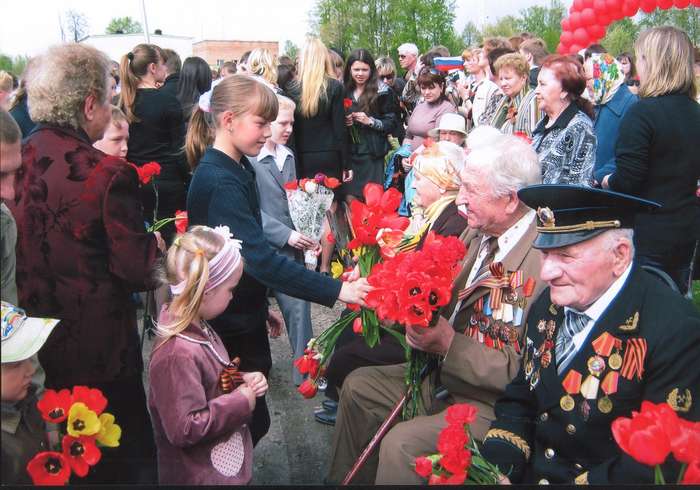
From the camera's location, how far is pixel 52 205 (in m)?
2.37

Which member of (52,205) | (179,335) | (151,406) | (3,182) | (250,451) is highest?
(3,182)

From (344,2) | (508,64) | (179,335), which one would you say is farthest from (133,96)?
(344,2)

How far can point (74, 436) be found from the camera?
177cm

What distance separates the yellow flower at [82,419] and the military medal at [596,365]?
143 cm

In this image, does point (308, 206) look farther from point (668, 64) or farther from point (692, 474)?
point (692, 474)

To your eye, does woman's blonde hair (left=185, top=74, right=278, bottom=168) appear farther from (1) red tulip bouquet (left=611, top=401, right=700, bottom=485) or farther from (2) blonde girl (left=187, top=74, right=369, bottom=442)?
(1) red tulip bouquet (left=611, top=401, right=700, bottom=485)

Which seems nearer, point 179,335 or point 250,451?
point 179,335

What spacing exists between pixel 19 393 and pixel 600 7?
40.5ft

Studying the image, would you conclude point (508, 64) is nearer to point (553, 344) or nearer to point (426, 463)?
point (553, 344)

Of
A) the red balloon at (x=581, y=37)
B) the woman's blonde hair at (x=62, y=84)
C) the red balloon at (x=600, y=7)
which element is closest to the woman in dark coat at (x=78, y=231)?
the woman's blonde hair at (x=62, y=84)

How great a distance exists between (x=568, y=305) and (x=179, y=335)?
1308 millimetres

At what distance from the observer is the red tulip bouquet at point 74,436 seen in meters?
1.72

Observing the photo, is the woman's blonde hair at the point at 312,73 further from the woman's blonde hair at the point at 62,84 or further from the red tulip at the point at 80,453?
the red tulip at the point at 80,453

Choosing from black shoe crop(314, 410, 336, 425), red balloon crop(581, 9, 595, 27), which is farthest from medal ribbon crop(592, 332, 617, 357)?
red balloon crop(581, 9, 595, 27)
